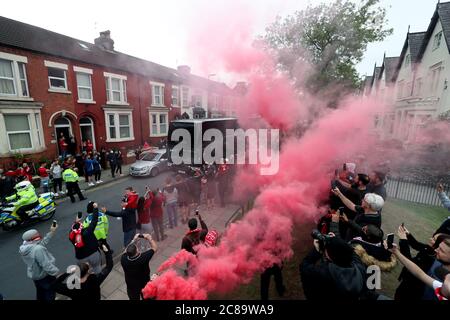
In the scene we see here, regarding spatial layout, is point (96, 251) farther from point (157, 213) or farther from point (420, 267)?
point (420, 267)

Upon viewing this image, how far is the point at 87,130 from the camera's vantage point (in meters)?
14.4

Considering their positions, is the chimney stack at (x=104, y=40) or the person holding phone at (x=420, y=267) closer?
the person holding phone at (x=420, y=267)

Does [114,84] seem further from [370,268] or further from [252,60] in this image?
[370,268]

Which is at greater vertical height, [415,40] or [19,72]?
[415,40]

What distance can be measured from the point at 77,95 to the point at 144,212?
1189 centimetres

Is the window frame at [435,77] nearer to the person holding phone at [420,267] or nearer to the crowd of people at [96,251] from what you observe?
the person holding phone at [420,267]

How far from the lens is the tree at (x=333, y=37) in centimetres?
1294

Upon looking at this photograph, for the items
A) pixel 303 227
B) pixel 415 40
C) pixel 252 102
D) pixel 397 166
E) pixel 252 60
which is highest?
pixel 415 40

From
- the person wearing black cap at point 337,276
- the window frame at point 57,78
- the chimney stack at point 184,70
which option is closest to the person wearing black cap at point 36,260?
the person wearing black cap at point 337,276

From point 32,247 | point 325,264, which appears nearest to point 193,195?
point 32,247

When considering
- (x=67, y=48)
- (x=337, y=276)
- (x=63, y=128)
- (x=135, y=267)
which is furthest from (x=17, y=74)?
(x=337, y=276)

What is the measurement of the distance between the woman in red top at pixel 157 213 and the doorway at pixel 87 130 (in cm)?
1139

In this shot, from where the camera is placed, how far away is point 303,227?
5355mm

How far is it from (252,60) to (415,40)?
16.4 meters
